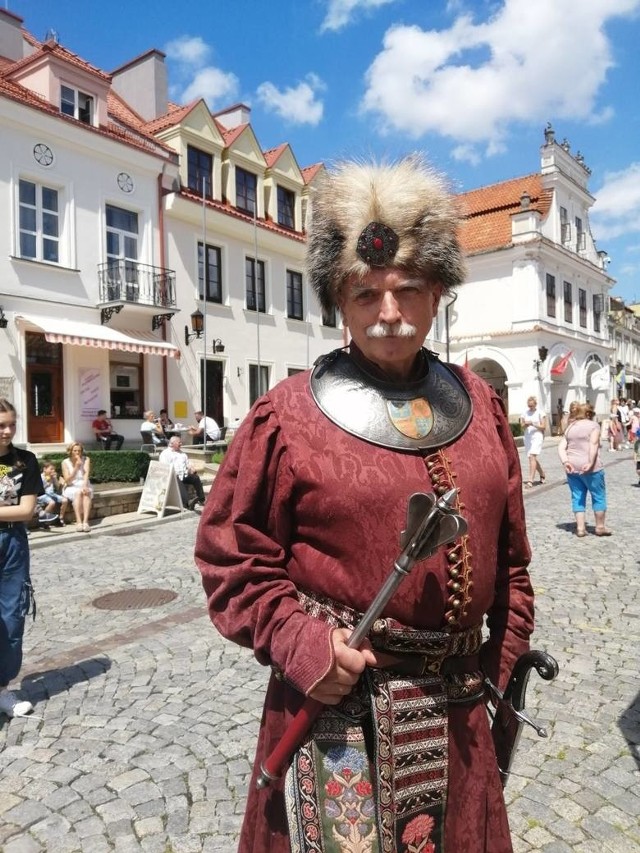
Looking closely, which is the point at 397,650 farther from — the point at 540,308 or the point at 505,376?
the point at 505,376

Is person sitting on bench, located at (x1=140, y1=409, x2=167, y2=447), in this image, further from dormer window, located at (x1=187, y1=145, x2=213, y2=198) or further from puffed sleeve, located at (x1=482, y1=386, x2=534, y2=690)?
puffed sleeve, located at (x1=482, y1=386, x2=534, y2=690)

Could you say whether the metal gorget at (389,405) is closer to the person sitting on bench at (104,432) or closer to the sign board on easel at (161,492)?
the sign board on easel at (161,492)

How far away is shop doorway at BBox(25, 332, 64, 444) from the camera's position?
14.5 meters

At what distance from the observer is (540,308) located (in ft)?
90.7

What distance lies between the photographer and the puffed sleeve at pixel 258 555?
1399mm

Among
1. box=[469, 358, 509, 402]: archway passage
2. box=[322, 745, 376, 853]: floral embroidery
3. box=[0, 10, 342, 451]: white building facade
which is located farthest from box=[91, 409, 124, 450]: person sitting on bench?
box=[469, 358, 509, 402]: archway passage

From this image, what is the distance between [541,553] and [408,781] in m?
6.72

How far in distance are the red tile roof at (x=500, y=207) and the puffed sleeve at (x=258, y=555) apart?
27.6 meters

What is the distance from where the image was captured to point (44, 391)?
48.8 ft

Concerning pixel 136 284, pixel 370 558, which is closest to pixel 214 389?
pixel 136 284

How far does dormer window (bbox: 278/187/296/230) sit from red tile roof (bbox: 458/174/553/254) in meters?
8.75

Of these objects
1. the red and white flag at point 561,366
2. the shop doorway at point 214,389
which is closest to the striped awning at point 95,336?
the shop doorway at point 214,389

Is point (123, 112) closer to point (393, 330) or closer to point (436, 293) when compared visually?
point (436, 293)

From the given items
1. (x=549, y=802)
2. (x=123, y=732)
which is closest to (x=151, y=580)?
(x=123, y=732)
